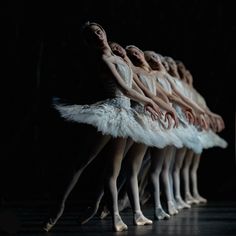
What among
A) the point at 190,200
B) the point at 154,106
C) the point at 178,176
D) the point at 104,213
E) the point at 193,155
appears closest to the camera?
the point at 154,106

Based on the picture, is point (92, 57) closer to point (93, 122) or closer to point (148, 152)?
point (93, 122)

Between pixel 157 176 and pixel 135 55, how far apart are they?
1044 millimetres

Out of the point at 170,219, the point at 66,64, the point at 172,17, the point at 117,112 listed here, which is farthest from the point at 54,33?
the point at 117,112

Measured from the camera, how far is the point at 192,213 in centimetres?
859

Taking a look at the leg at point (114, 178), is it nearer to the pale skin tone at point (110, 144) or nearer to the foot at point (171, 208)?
the pale skin tone at point (110, 144)

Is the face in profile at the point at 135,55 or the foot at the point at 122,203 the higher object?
the face in profile at the point at 135,55

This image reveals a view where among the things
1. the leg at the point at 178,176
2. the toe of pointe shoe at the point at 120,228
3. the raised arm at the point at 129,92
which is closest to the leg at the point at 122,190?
the raised arm at the point at 129,92

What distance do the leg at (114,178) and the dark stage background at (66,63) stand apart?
4038 mm

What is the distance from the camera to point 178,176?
930 cm

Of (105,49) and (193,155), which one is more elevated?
(105,49)

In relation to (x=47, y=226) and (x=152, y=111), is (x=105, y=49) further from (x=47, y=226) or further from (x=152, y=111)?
(x=47, y=226)

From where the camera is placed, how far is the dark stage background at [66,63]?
10961 mm

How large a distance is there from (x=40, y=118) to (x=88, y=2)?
1.39 m

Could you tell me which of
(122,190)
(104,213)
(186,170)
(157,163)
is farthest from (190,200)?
(104,213)
